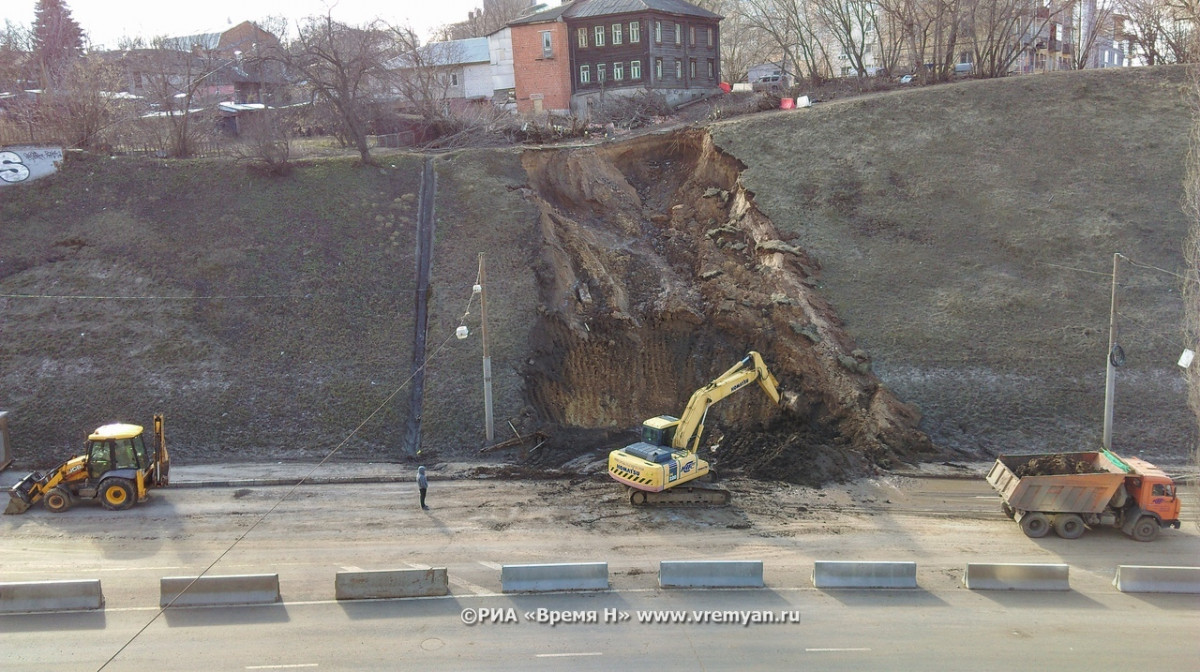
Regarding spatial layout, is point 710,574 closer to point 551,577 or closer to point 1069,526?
point 551,577

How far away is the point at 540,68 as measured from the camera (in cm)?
5338

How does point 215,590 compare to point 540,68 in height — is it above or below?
below

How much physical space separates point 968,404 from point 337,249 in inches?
920

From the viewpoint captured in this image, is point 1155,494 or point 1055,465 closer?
point 1155,494

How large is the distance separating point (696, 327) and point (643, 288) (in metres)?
3.11

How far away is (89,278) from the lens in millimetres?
28359

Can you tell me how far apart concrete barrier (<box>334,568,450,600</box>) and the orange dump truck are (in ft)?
40.3

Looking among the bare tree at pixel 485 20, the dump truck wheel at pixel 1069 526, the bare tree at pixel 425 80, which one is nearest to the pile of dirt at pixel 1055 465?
the dump truck wheel at pixel 1069 526

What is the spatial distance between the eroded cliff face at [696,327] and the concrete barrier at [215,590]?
36.8ft

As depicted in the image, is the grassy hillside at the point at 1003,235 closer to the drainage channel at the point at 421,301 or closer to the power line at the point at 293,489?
the drainage channel at the point at 421,301

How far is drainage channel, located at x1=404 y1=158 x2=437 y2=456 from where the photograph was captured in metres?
23.6

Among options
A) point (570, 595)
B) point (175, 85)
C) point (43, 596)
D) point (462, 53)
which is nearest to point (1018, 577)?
point (570, 595)

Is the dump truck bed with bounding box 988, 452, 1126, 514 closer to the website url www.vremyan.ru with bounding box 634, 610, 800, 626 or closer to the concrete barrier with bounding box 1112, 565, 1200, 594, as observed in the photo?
the concrete barrier with bounding box 1112, 565, 1200, 594

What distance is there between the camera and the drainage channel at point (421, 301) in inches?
930
